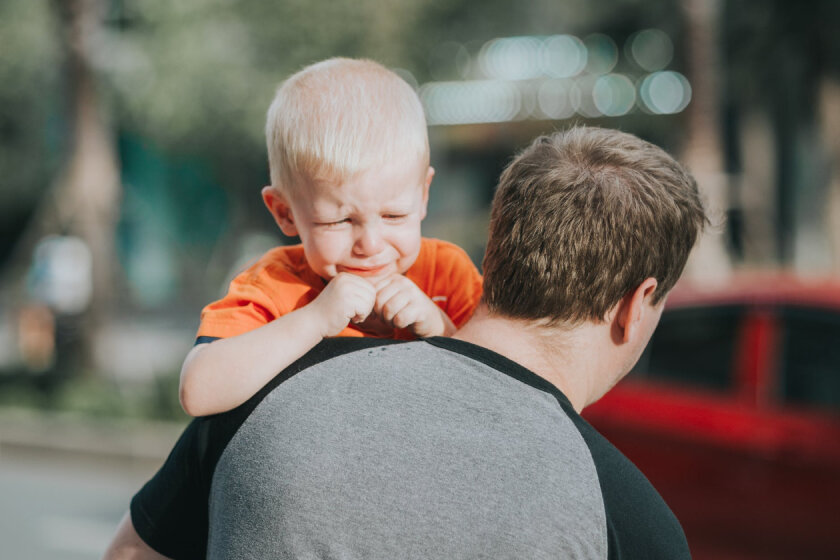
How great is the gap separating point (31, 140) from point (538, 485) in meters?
20.6

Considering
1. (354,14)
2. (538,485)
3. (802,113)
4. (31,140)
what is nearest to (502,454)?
(538,485)

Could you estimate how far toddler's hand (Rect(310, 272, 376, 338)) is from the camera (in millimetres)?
1526

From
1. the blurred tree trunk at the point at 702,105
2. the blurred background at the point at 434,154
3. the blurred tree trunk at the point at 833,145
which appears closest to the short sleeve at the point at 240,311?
the blurred background at the point at 434,154

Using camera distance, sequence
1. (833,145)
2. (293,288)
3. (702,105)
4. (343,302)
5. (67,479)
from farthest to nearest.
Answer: (833,145), (702,105), (67,479), (293,288), (343,302)

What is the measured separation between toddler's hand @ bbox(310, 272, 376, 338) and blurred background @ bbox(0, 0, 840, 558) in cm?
49

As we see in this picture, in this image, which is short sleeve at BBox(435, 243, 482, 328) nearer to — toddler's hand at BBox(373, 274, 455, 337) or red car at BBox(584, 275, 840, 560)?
A: toddler's hand at BBox(373, 274, 455, 337)

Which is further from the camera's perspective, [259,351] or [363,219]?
[363,219]

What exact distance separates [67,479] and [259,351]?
7364 millimetres

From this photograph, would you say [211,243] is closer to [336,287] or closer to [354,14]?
[354,14]

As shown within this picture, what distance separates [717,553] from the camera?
14.1 ft

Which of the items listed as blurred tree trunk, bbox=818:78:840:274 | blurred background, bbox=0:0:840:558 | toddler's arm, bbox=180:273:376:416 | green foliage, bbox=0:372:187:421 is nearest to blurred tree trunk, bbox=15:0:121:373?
blurred background, bbox=0:0:840:558

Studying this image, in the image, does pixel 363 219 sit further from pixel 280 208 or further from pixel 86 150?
pixel 86 150

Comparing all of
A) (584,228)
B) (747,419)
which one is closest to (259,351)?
(584,228)

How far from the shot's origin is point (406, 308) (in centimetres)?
163
